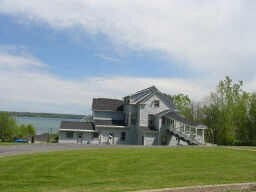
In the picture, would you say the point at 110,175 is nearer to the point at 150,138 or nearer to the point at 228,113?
the point at 150,138

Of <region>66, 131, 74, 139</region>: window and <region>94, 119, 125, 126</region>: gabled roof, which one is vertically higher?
<region>94, 119, 125, 126</region>: gabled roof

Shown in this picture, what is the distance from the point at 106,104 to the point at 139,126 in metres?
6.27

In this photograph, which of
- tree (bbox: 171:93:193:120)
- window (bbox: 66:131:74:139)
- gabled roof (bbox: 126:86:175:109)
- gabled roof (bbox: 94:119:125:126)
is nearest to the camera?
→ window (bbox: 66:131:74:139)

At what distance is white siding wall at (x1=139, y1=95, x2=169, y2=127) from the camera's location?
48.7 m

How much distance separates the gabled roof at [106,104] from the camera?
5066 cm

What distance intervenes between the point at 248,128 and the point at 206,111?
26.3 ft

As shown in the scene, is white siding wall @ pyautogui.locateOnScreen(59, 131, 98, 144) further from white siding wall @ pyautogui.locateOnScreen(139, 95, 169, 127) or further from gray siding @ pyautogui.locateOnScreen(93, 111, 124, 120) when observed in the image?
white siding wall @ pyautogui.locateOnScreen(139, 95, 169, 127)

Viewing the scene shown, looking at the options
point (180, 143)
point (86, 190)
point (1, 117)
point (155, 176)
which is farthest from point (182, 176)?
point (1, 117)

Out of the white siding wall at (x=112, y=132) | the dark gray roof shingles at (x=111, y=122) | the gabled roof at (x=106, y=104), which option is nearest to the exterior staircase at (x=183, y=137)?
the white siding wall at (x=112, y=132)

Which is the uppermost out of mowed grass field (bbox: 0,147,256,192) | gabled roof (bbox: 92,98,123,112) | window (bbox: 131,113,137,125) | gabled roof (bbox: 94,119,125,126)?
gabled roof (bbox: 92,98,123,112)

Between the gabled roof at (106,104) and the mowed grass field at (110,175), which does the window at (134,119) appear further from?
the mowed grass field at (110,175)

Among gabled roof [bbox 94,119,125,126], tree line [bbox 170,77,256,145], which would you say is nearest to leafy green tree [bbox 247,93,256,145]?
tree line [bbox 170,77,256,145]

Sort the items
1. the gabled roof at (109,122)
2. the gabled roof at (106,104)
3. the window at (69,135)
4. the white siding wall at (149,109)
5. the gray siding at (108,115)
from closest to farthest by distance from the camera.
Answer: the window at (69,135) → the white siding wall at (149,109) → the gabled roof at (109,122) → the gray siding at (108,115) → the gabled roof at (106,104)

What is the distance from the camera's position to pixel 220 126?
57.3 metres
